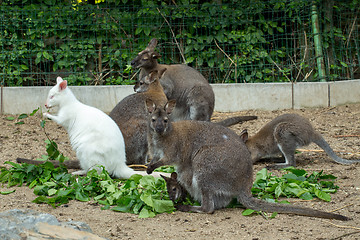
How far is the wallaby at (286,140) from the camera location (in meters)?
6.64

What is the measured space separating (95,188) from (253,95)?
5.22m

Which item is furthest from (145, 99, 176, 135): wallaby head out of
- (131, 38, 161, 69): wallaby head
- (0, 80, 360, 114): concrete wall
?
(0, 80, 360, 114): concrete wall

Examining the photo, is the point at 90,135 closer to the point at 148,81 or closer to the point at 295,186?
the point at 148,81

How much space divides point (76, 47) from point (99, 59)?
51cm

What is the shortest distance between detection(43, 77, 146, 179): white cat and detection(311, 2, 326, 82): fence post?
17.6 feet

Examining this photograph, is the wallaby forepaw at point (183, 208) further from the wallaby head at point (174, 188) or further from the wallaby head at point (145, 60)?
the wallaby head at point (145, 60)

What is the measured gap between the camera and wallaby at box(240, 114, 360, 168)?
21.8ft

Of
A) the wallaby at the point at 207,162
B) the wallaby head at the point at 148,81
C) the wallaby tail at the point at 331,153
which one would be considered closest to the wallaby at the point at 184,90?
the wallaby head at the point at 148,81

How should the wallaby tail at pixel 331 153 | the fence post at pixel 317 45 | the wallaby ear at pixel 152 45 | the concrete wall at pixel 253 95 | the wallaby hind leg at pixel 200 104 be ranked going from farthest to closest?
the fence post at pixel 317 45 < the concrete wall at pixel 253 95 < the wallaby ear at pixel 152 45 < the wallaby hind leg at pixel 200 104 < the wallaby tail at pixel 331 153

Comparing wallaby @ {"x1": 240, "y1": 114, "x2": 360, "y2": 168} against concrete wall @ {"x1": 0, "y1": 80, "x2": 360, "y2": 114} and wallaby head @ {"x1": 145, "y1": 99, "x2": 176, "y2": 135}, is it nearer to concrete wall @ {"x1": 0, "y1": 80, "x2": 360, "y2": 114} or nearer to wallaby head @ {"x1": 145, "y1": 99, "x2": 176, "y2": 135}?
wallaby head @ {"x1": 145, "y1": 99, "x2": 176, "y2": 135}

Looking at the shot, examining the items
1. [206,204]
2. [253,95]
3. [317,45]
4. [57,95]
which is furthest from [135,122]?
[317,45]

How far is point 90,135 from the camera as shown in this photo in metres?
5.98

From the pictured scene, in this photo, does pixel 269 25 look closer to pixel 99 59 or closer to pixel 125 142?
pixel 99 59

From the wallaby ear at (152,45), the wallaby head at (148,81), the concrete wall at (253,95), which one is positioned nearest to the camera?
the wallaby head at (148,81)
